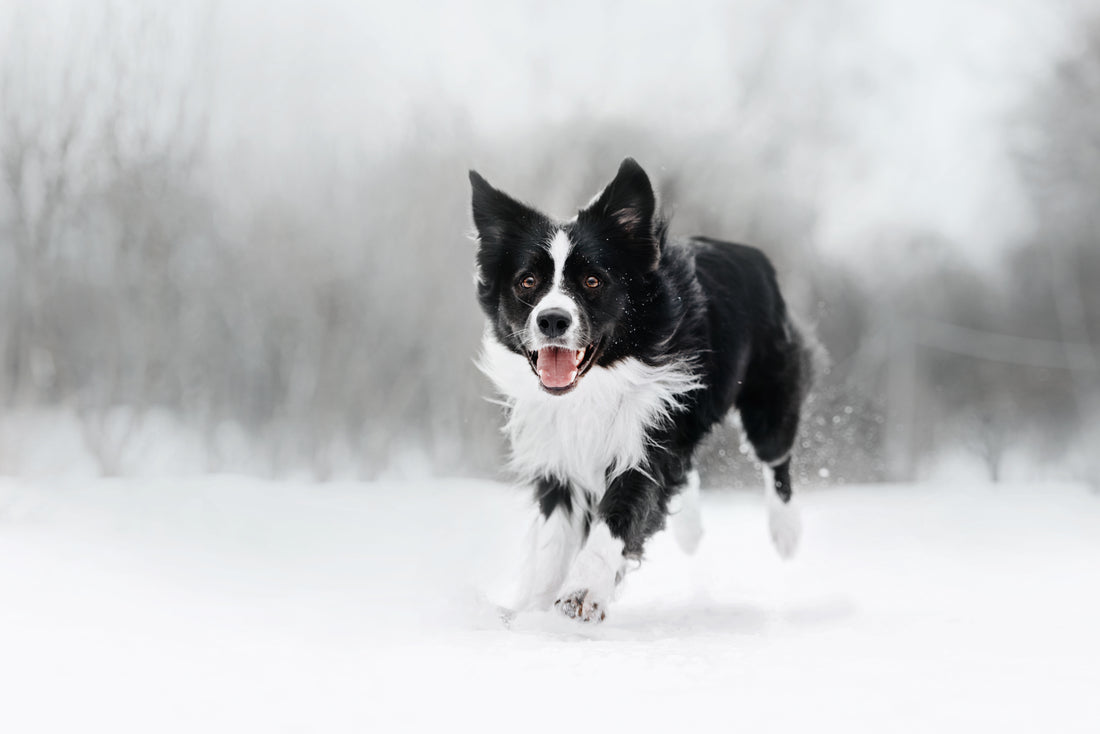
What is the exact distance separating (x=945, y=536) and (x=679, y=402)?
3.97 m

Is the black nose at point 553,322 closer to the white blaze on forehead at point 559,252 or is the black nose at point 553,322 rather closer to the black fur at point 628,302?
the black fur at point 628,302

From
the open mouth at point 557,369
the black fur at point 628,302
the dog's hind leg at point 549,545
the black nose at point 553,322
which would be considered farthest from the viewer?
the dog's hind leg at point 549,545

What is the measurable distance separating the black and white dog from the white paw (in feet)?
4.28

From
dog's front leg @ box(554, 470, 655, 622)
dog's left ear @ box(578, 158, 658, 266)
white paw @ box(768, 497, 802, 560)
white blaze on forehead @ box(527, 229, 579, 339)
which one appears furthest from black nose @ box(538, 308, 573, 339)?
white paw @ box(768, 497, 802, 560)

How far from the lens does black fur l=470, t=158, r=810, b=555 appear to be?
4.05 meters

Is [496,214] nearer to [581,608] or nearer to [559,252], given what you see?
[559,252]

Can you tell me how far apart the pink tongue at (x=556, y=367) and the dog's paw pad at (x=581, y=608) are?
2.78ft

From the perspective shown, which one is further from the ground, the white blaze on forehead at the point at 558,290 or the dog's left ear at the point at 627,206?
the dog's left ear at the point at 627,206

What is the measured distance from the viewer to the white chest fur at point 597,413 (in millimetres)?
4254

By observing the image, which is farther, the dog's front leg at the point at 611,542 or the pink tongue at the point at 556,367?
the pink tongue at the point at 556,367

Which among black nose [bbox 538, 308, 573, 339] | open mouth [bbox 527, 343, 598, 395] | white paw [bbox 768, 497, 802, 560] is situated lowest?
white paw [bbox 768, 497, 802, 560]

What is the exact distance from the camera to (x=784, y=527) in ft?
18.7

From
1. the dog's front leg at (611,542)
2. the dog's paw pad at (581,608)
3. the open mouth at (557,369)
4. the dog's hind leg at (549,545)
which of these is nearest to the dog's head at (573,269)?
the open mouth at (557,369)

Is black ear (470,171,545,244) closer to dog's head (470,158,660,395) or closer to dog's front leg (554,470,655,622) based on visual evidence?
dog's head (470,158,660,395)
